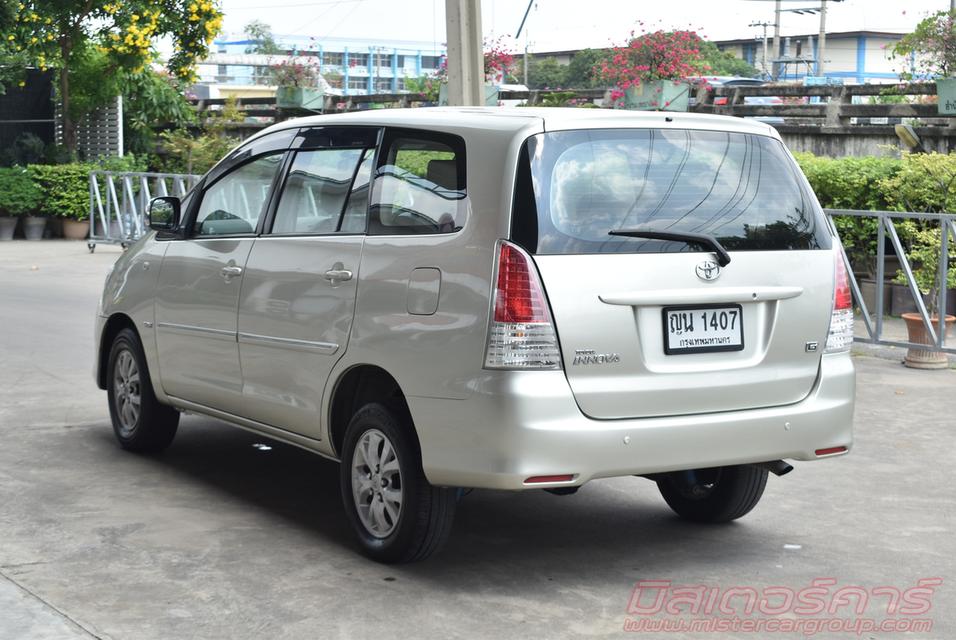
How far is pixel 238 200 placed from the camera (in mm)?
6344

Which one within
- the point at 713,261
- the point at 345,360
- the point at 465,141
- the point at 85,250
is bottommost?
the point at 85,250

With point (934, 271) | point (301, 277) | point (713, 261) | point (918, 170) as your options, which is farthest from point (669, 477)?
point (918, 170)

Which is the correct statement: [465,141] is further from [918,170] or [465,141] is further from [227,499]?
[918,170]

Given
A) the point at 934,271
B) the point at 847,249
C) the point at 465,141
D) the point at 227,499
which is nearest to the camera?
the point at 465,141

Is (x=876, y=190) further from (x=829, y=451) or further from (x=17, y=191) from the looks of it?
(x=17, y=191)

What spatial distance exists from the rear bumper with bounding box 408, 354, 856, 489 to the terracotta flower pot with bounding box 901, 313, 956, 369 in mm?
5466

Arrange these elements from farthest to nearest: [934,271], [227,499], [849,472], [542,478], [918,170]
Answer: [918,170]
[934,271]
[849,472]
[227,499]
[542,478]

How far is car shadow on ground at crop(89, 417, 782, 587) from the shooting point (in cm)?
535

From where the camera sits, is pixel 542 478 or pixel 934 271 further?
pixel 934 271

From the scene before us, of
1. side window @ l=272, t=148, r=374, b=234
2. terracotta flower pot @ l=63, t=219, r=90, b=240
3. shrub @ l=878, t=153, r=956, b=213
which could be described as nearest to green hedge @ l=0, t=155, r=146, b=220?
terracotta flower pot @ l=63, t=219, r=90, b=240

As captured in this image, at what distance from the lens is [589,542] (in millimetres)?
5660

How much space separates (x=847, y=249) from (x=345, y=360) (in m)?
8.42

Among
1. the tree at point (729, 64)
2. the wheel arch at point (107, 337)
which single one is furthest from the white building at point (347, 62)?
the wheel arch at point (107, 337)

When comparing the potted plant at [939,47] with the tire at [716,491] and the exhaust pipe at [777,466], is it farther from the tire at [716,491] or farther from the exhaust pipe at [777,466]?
the exhaust pipe at [777,466]
